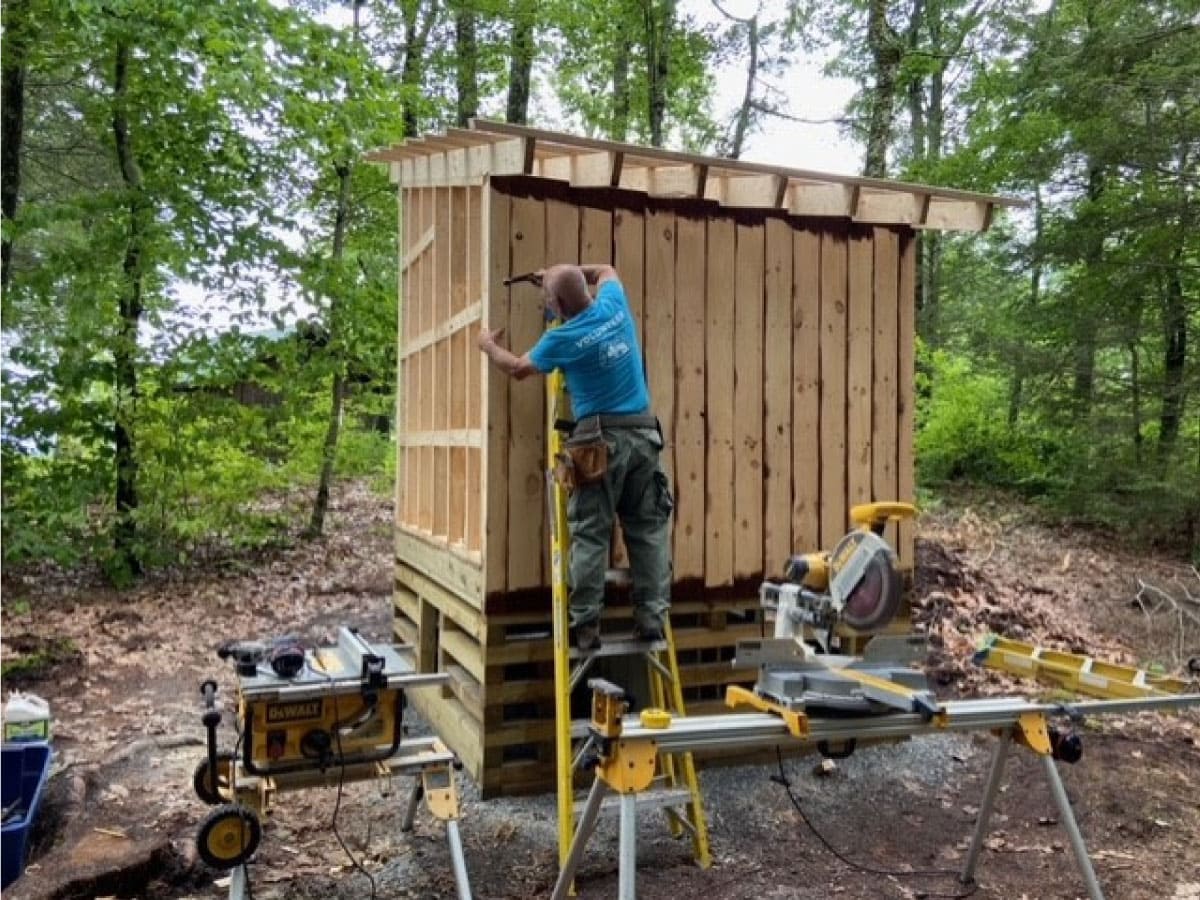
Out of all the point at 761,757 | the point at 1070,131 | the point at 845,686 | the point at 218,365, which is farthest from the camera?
the point at 1070,131

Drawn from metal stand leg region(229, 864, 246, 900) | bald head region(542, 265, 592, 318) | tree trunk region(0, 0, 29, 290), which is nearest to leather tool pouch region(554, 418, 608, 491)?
bald head region(542, 265, 592, 318)

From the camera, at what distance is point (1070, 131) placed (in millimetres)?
10867

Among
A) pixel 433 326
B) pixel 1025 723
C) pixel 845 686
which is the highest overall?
pixel 433 326

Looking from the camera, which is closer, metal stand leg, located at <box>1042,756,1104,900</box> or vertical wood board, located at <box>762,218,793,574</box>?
metal stand leg, located at <box>1042,756,1104,900</box>

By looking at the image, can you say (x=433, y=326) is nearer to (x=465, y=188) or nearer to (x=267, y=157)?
(x=465, y=188)

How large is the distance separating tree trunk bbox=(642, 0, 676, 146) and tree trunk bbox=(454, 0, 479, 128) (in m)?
3.24

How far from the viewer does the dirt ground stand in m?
3.90

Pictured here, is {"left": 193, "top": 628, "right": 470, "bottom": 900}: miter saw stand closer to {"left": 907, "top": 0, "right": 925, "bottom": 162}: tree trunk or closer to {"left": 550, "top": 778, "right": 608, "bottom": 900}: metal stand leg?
{"left": 550, "top": 778, "right": 608, "bottom": 900}: metal stand leg

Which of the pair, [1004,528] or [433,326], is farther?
[1004,528]

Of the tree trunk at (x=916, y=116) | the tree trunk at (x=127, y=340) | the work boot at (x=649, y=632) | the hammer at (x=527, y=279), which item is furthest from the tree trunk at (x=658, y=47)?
the work boot at (x=649, y=632)

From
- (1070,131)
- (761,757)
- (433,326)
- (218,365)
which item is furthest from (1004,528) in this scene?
(218,365)

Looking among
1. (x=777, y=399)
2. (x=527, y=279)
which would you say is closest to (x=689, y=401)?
(x=777, y=399)

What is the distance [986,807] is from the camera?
12.5ft

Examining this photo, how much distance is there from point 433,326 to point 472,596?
2.20 m
